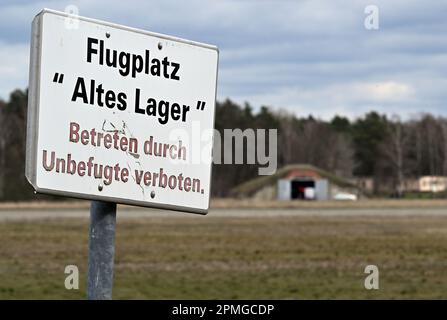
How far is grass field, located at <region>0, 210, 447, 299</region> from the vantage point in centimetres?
1745

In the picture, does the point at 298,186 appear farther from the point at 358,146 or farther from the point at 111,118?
the point at 111,118

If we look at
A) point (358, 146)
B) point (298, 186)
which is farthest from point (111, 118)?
point (358, 146)

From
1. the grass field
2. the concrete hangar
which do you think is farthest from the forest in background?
the grass field

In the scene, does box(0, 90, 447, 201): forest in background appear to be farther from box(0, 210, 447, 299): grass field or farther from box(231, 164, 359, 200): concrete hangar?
box(0, 210, 447, 299): grass field

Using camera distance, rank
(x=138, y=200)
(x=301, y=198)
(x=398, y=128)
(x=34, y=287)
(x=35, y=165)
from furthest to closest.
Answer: (x=398, y=128) → (x=301, y=198) → (x=34, y=287) → (x=138, y=200) → (x=35, y=165)

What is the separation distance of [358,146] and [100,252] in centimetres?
14105

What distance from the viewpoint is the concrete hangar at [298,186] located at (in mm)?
108750

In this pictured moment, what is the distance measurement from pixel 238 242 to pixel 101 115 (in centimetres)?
2803

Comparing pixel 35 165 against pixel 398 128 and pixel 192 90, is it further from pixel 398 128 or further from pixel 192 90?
pixel 398 128

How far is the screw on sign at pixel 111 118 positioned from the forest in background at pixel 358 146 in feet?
377

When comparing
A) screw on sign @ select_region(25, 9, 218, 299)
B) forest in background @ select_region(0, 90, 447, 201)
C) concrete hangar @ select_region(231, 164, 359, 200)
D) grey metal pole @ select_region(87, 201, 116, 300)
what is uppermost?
forest in background @ select_region(0, 90, 447, 201)

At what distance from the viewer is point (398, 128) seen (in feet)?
424

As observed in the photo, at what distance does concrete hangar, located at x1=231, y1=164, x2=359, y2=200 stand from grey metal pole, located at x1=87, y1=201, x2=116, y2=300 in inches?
4147

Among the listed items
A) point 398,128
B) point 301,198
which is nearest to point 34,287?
point 301,198
